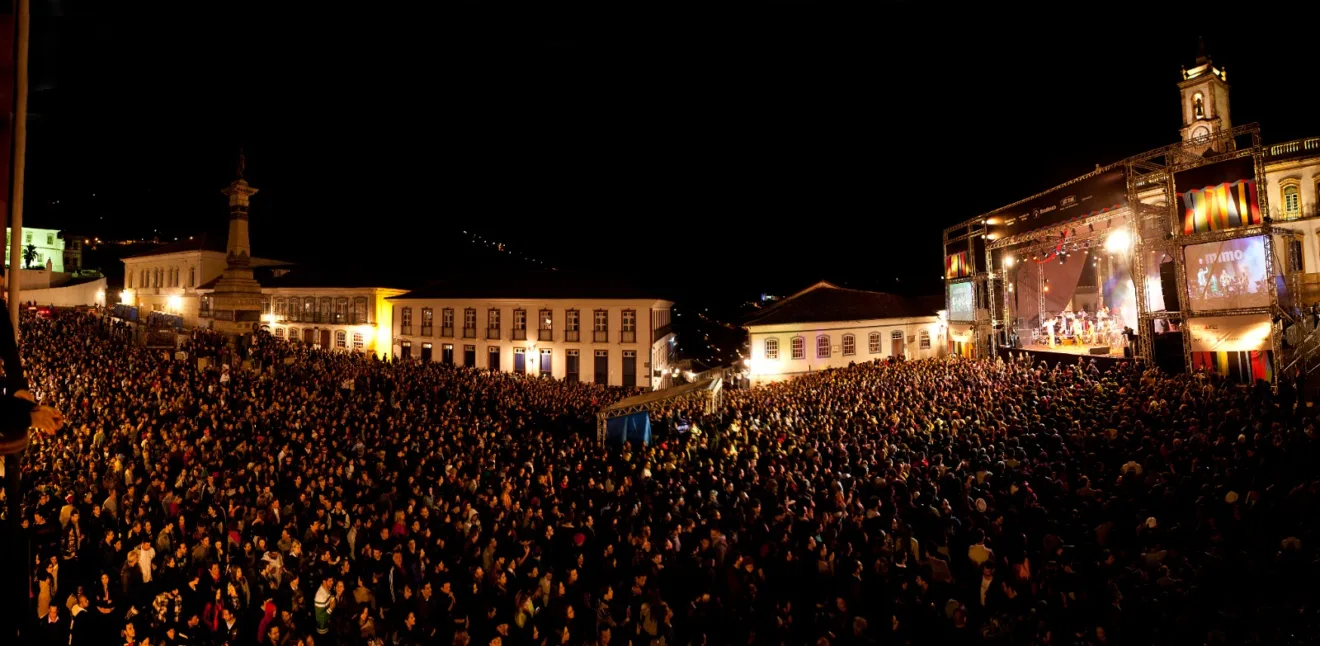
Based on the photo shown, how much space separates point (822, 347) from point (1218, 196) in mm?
16062

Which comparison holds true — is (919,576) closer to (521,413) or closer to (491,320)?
(521,413)

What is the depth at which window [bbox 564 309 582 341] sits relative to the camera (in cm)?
2961

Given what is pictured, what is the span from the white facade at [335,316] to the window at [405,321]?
88 cm

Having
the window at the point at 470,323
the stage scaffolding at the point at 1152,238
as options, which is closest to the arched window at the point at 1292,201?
the stage scaffolding at the point at 1152,238

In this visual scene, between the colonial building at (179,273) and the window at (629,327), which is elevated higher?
the colonial building at (179,273)

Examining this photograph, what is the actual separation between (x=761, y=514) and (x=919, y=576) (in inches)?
96.3

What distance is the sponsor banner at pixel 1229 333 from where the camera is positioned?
1305 cm

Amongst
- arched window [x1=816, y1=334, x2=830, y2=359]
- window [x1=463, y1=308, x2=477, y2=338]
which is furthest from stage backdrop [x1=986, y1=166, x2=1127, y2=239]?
window [x1=463, y1=308, x2=477, y2=338]

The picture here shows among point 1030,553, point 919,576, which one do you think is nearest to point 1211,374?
point 1030,553

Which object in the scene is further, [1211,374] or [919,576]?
[1211,374]

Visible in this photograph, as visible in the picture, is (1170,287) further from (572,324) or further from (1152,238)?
(572,324)

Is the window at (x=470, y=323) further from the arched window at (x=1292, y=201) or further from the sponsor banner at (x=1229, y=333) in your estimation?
the arched window at (x=1292, y=201)

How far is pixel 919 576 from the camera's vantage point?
6.62 meters

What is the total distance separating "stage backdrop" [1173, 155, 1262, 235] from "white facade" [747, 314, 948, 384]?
1429cm
